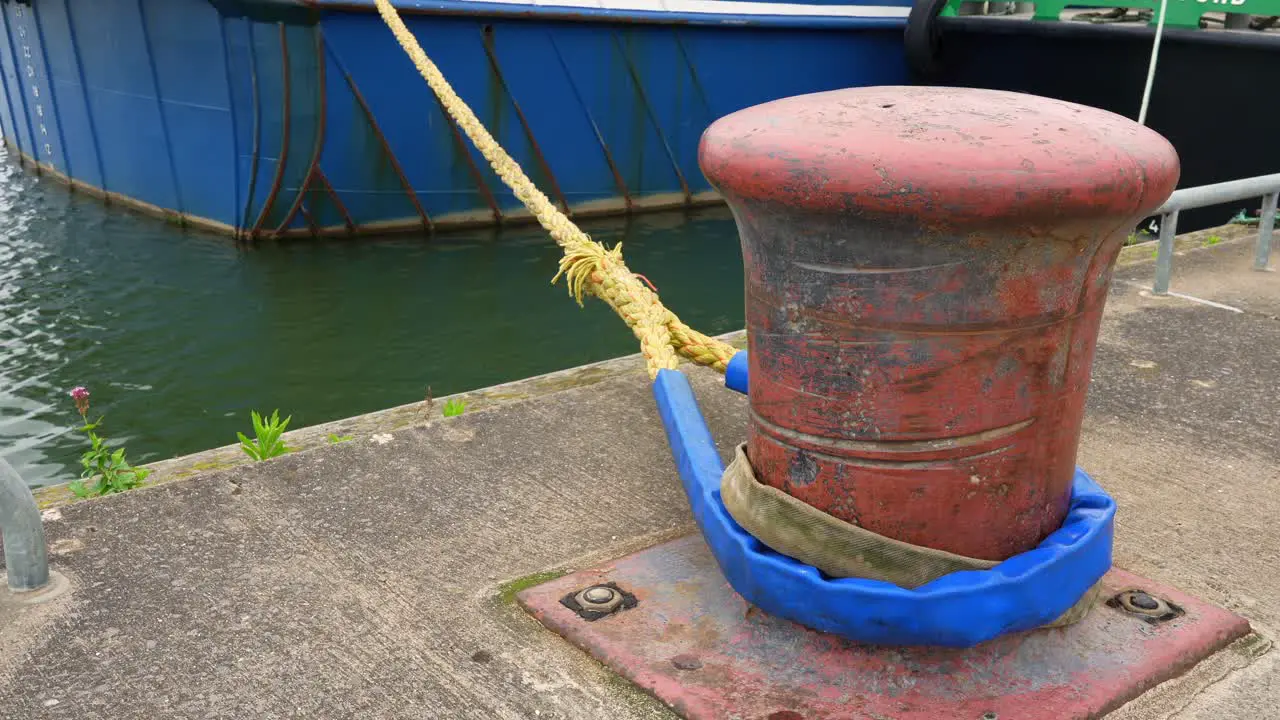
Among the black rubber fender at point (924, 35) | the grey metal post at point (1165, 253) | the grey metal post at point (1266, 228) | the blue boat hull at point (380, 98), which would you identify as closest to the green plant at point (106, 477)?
the grey metal post at point (1165, 253)

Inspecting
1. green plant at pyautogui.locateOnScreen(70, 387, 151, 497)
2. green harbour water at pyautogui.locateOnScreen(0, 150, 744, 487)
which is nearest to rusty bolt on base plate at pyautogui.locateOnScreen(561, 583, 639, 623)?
green plant at pyautogui.locateOnScreen(70, 387, 151, 497)

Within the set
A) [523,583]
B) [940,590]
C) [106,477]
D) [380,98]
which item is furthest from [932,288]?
[380,98]

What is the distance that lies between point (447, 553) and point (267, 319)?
4.85 m

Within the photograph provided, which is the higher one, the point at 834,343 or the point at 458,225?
the point at 834,343

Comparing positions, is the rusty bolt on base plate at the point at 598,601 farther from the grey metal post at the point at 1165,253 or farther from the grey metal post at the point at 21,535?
the grey metal post at the point at 1165,253

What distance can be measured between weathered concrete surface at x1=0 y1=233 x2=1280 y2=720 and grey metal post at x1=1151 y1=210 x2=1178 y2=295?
762 mm

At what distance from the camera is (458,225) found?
866cm

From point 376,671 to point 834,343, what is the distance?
0.95 metres

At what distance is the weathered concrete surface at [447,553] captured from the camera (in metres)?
1.91

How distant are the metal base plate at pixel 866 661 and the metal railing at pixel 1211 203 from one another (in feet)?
7.45

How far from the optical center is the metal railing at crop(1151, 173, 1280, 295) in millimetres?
4055

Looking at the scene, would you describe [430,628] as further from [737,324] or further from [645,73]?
[645,73]

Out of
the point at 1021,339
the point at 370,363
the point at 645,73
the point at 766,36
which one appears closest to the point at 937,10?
the point at 766,36

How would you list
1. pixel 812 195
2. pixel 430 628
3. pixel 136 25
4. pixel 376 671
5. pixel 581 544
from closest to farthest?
pixel 812 195 → pixel 376 671 → pixel 430 628 → pixel 581 544 → pixel 136 25
